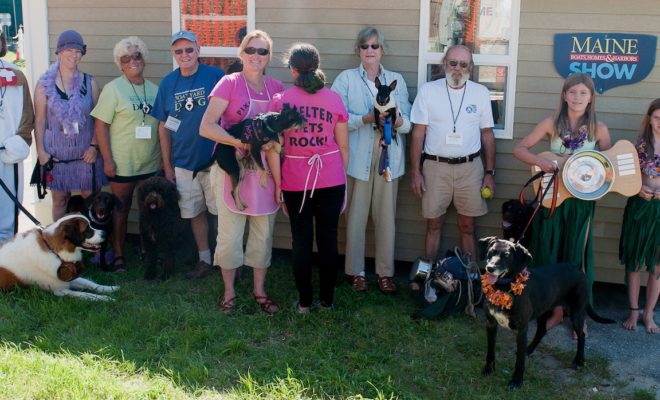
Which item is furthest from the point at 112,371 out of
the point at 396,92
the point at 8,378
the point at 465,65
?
the point at 465,65

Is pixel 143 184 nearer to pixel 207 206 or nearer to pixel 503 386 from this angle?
pixel 207 206

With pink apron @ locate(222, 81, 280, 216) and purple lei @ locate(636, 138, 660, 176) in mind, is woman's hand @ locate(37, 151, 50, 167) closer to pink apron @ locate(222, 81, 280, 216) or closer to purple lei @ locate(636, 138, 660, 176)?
pink apron @ locate(222, 81, 280, 216)

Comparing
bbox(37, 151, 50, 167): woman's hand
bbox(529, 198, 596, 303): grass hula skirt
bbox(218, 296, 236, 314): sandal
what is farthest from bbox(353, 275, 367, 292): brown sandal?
bbox(37, 151, 50, 167): woman's hand

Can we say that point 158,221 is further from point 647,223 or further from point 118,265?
point 647,223

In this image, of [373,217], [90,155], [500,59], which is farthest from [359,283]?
[90,155]

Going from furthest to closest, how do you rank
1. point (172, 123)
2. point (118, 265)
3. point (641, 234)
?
1. point (118, 265)
2. point (172, 123)
3. point (641, 234)

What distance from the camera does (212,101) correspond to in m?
4.15

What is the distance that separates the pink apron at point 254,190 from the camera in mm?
4242

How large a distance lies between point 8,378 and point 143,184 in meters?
1.92

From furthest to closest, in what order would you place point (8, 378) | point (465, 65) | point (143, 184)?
point (143, 184) → point (465, 65) → point (8, 378)

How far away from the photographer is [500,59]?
16.6ft

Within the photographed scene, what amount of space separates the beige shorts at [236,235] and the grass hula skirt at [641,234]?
2416mm

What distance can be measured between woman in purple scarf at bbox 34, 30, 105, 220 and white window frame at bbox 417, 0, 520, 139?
8.78ft

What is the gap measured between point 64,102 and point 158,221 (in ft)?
3.97
